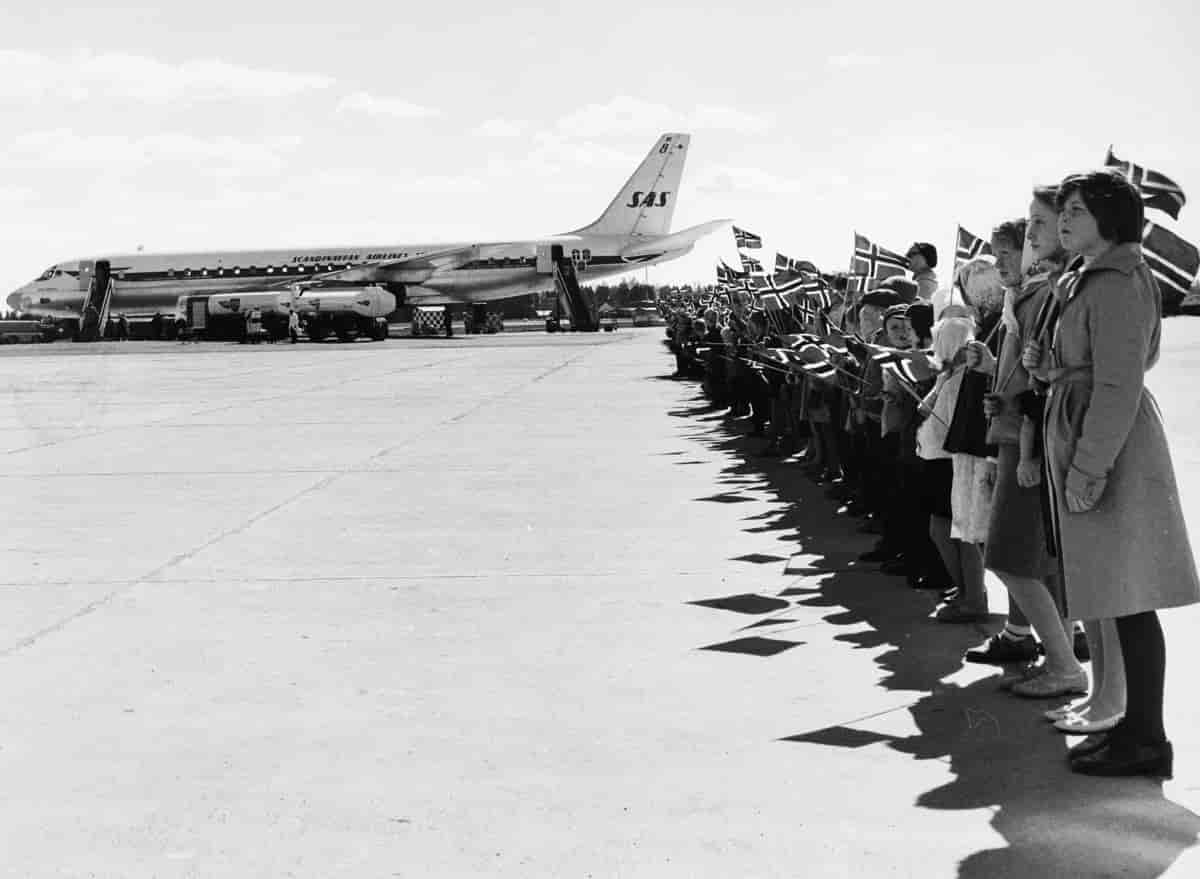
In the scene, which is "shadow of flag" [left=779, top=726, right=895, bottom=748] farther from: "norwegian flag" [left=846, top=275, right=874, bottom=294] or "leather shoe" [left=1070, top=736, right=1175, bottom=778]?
"norwegian flag" [left=846, top=275, right=874, bottom=294]

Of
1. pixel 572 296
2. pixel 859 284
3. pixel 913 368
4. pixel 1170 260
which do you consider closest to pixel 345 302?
pixel 572 296

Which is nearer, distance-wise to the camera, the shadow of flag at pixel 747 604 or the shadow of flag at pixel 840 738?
the shadow of flag at pixel 840 738

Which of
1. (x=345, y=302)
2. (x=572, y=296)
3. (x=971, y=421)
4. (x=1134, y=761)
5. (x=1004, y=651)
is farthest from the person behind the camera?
(x=572, y=296)

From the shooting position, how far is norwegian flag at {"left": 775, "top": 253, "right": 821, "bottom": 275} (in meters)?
12.5

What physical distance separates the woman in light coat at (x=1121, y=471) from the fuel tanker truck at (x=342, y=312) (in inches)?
2207

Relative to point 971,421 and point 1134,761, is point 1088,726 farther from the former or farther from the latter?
point 971,421

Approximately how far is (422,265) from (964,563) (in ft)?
200

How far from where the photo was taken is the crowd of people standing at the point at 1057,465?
177 inches

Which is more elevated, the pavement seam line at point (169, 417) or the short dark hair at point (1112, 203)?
the short dark hair at point (1112, 203)

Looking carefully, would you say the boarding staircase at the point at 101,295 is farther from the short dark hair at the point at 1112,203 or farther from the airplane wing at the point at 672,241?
the short dark hair at the point at 1112,203

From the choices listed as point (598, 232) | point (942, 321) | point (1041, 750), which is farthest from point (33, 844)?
point (598, 232)

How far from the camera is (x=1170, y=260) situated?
16.1 ft

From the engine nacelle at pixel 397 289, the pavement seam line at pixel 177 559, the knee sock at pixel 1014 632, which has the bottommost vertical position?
the pavement seam line at pixel 177 559

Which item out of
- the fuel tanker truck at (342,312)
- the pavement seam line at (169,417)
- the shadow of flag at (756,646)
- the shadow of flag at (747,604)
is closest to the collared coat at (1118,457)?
the shadow of flag at (756,646)
